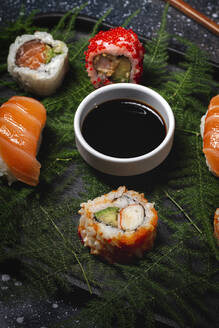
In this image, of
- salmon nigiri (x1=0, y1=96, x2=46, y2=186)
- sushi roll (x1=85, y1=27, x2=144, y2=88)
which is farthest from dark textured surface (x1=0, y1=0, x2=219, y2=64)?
salmon nigiri (x1=0, y1=96, x2=46, y2=186)

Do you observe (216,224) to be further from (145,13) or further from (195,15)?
(145,13)

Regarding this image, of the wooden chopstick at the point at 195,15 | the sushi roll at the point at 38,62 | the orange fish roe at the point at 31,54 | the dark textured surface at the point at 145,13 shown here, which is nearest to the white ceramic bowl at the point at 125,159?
the sushi roll at the point at 38,62

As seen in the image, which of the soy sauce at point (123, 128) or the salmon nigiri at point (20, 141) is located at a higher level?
the soy sauce at point (123, 128)

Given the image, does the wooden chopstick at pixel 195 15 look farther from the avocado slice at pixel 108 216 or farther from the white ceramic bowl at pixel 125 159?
the avocado slice at pixel 108 216

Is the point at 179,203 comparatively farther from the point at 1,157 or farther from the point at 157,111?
the point at 1,157

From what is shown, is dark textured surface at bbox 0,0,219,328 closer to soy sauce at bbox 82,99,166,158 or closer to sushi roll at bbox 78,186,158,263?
soy sauce at bbox 82,99,166,158
